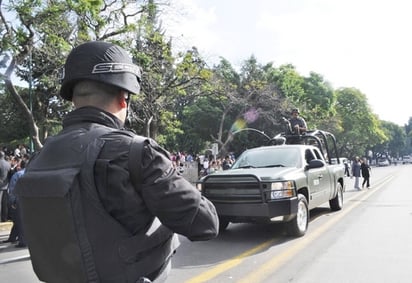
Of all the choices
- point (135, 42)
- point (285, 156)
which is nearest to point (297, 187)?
point (285, 156)

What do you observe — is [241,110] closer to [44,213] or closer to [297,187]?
[297,187]

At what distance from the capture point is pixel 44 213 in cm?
161

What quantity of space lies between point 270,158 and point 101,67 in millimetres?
6707

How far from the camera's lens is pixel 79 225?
5.06 ft

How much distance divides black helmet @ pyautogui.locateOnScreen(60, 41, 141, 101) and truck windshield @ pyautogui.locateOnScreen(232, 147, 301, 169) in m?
6.33

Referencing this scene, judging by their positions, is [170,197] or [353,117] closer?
[170,197]

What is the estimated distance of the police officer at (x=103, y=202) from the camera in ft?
5.05

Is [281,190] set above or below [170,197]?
below

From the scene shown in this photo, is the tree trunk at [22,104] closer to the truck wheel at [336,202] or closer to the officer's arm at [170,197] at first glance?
the truck wheel at [336,202]

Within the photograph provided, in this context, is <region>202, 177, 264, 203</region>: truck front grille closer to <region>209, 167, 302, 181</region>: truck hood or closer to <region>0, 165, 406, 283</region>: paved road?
<region>209, 167, 302, 181</region>: truck hood

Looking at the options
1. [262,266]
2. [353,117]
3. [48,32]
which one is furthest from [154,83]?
[353,117]

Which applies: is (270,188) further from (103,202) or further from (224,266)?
(103,202)

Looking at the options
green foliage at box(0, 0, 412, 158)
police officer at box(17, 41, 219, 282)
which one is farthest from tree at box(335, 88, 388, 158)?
police officer at box(17, 41, 219, 282)

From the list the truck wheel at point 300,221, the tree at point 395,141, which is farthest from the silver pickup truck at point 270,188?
the tree at point 395,141
